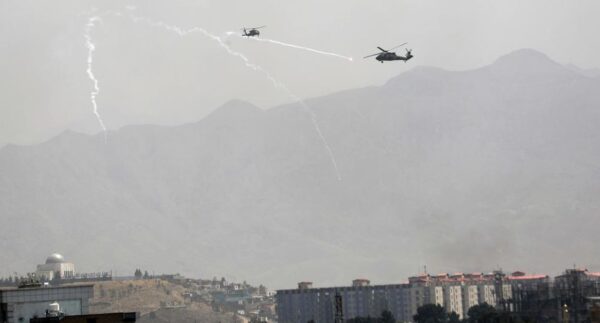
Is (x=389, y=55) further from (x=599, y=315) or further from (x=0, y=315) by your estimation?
(x=0, y=315)

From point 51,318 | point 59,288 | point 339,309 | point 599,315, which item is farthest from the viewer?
point 599,315

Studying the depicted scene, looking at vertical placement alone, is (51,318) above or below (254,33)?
below

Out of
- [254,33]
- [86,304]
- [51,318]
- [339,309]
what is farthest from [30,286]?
[254,33]

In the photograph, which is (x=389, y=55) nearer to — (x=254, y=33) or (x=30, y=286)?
(x=254, y=33)

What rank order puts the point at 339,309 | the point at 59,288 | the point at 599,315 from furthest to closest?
the point at 599,315 → the point at 339,309 → the point at 59,288

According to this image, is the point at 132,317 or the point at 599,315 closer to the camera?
the point at 132,317

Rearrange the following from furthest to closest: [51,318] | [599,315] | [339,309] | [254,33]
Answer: [254,33], [599,315], [339,309], [51,318]

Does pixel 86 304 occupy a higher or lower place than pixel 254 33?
lower

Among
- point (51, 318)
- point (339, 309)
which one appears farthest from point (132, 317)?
point (339, 309)

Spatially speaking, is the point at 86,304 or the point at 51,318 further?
the point at 86,304
